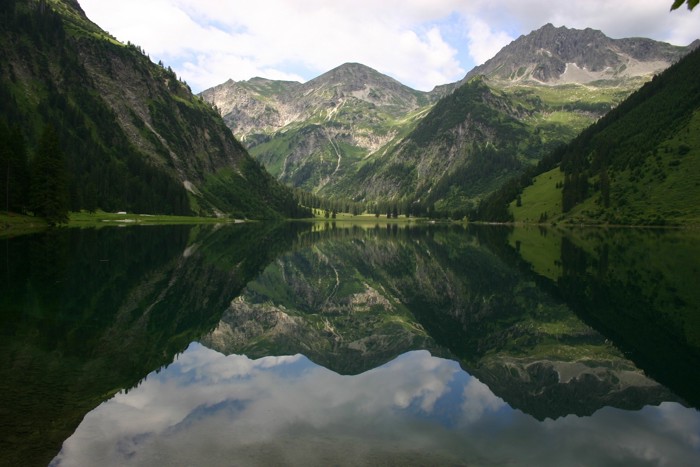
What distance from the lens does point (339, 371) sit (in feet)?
77.8

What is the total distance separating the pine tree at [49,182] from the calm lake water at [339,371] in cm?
5541

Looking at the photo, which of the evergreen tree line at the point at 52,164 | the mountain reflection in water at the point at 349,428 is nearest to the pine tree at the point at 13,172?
the evergreen tree line at the point at 52,164

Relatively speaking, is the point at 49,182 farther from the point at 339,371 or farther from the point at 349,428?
the point at 349,428

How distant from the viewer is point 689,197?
179 metres

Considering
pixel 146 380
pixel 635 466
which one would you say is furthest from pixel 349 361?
pixel 635 466

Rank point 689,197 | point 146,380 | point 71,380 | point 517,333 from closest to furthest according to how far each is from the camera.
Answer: point 71,380 → point 146,380 → point 517,333 → point 689,197

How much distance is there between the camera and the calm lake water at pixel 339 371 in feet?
46.5

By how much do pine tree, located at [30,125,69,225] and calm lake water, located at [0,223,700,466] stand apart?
182 ft

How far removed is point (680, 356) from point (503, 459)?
16.8 m

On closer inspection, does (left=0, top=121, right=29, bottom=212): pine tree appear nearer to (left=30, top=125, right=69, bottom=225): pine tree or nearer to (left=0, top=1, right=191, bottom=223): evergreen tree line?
(left=0, top=1, right=191, bottom=223): evergreen tree line

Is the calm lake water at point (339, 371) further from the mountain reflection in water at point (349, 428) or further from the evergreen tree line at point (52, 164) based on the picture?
the evergreen tree line at point (52, 164)

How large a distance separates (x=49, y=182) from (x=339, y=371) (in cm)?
9775

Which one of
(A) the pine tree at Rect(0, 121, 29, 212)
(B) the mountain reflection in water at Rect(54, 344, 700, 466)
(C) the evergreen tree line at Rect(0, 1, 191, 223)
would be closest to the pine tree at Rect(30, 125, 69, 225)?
(C) the evergreen tree line at Rect(0, 1, 191, 223)

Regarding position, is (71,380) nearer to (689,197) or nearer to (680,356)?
(680,356)
